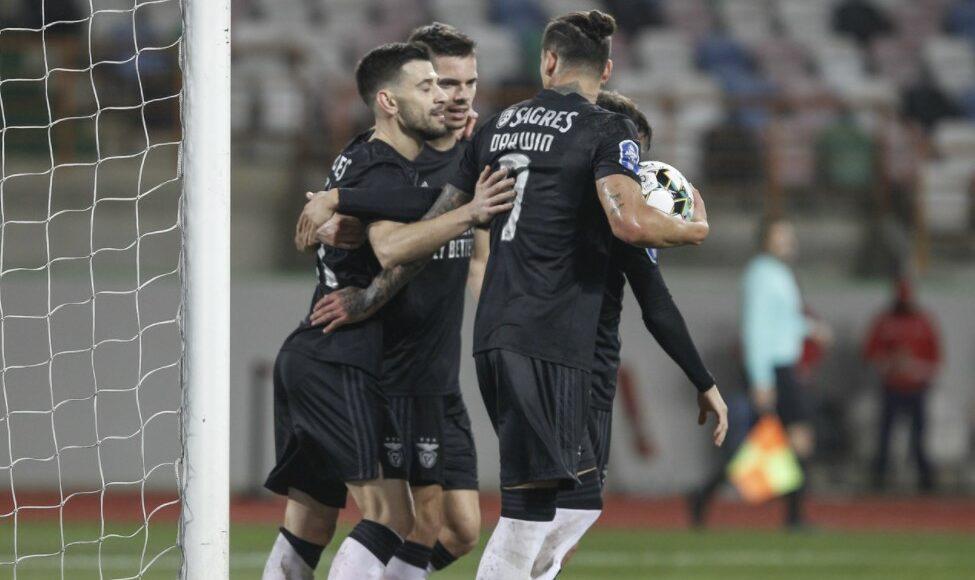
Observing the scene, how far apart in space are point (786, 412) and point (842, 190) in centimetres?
454

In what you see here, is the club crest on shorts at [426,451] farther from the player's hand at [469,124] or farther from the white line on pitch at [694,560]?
the white line on pitch at [694,560]

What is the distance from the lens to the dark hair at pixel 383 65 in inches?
212

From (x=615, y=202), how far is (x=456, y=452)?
1.73 metres

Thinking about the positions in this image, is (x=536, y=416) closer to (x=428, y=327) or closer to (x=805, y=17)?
(x=428, y=327)

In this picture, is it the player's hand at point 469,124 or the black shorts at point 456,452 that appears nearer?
the black shorts at point 456,452

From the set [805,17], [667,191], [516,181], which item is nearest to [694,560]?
[667,191]

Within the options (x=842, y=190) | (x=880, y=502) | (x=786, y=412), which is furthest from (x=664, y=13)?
(x=786, y=412)

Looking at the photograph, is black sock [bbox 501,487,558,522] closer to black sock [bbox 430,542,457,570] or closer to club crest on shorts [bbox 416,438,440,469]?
club crest on shorts [bbox 416,438,440,469]

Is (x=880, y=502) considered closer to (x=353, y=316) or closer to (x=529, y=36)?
(x=529, y=36)

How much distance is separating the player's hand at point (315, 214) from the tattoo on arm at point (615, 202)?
115 centimetres

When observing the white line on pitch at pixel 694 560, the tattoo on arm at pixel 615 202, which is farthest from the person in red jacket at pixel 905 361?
the tattoo on arm at pixel 615 202

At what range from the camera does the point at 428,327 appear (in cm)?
556

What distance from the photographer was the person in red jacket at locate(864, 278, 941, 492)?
41.3 ft

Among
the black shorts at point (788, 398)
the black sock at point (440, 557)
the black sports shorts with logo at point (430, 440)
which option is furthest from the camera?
the black shorts at point (788, 398)
